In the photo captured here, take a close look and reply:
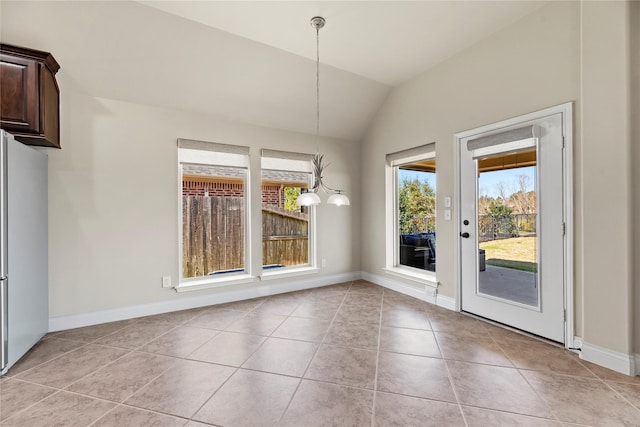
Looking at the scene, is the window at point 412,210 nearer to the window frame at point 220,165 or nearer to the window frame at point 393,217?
the window frame at point 393,217

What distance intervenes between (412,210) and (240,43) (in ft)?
10.2

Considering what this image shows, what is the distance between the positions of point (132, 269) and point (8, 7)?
2.53 metres

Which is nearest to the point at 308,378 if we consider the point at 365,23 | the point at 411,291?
the point at 411,291

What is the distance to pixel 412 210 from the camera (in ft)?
14.1

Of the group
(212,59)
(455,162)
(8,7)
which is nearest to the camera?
(8,7)

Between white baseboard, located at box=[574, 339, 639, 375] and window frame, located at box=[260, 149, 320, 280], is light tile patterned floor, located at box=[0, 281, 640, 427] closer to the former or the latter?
white baseboard, located at box=[574, 339, 639, 375]

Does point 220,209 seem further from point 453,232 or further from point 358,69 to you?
point 453,232

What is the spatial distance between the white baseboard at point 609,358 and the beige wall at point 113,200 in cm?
389

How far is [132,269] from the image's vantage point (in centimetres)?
326

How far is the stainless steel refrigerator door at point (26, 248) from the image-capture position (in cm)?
222

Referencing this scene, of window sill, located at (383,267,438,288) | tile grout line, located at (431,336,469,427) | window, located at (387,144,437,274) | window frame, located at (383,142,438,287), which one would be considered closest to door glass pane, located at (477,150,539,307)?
window sill, located at (383,267,438,288)

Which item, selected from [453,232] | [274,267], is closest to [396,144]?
[453,232]

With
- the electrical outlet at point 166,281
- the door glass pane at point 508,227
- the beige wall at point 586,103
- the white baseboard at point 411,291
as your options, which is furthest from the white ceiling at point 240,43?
the white baseboard at point 411,291

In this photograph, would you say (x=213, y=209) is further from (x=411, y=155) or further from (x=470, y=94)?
(x=470, y=94)
